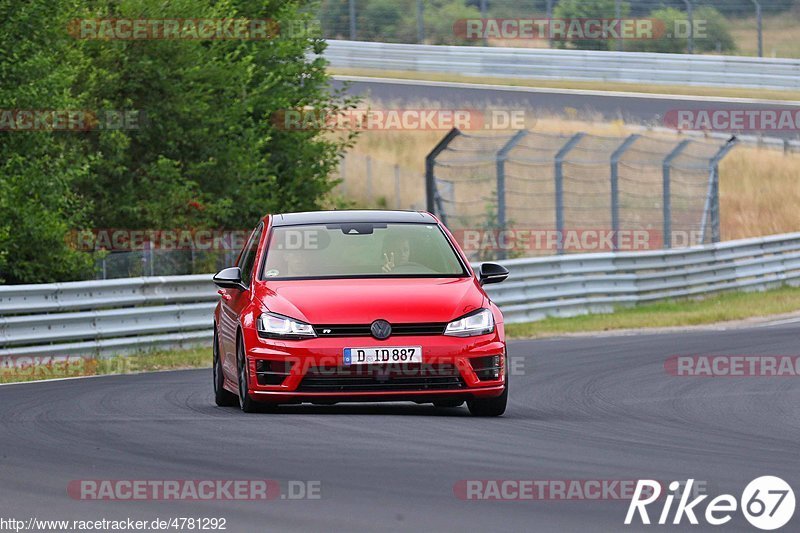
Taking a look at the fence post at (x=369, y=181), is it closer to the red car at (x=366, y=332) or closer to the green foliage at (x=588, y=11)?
the green foliage at (x=588, y=11)

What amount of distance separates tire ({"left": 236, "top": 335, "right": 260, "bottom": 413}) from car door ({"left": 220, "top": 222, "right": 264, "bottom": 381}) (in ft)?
0.56

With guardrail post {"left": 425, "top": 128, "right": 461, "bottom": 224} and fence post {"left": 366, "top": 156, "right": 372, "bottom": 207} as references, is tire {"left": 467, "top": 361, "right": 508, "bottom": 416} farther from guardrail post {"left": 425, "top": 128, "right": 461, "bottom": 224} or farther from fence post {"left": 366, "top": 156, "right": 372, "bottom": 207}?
fence post {"left": 366, "top": 156, "right": 372, "bottom": 207}

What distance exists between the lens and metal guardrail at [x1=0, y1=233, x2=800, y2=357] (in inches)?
684

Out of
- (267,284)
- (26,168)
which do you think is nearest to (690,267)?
(26,168)

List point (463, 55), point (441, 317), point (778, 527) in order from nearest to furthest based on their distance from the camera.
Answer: point (778, 527)
point (441, 317)
point (463, 55)

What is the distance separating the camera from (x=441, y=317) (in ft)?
34.2

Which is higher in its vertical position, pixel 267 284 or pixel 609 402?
pixel 267 284

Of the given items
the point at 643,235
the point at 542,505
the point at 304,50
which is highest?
the point at 304,50

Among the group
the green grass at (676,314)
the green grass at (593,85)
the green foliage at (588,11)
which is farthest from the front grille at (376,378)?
the green foliage at (588,11)

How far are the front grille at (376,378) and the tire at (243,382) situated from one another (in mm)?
534

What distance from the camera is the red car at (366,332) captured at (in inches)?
407

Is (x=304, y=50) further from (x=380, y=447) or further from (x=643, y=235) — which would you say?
(x=380, y=447)

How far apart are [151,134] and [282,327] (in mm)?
15380

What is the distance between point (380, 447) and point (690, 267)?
62.7 ft
